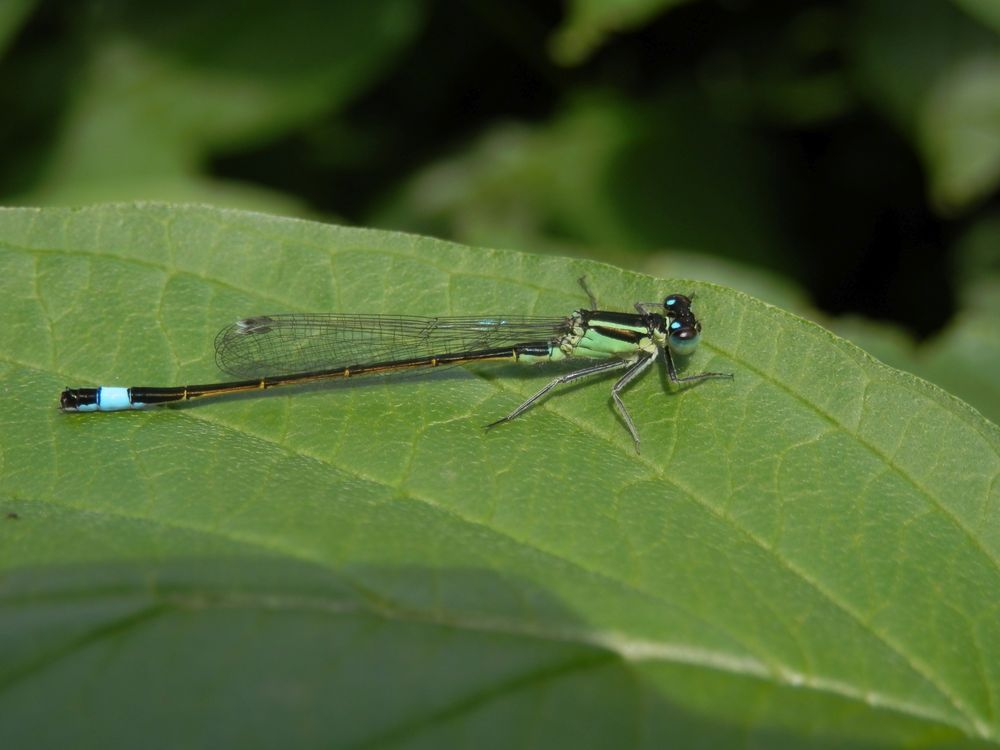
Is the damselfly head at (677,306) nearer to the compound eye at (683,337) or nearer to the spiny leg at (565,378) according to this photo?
the compound eye at (683,337)

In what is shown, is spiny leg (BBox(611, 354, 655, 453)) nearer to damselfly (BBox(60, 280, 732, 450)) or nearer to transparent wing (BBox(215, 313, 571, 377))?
damselfly (BBox(60, 280, 732, 450))

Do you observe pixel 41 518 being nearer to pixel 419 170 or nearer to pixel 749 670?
pixel 749 670

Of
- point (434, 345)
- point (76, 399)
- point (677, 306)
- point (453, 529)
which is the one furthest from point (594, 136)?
point (453, 529)

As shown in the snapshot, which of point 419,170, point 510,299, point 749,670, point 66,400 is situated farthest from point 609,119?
point 749,670

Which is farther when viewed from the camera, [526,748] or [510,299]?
[510,299]

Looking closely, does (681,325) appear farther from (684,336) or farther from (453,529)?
(453,529)

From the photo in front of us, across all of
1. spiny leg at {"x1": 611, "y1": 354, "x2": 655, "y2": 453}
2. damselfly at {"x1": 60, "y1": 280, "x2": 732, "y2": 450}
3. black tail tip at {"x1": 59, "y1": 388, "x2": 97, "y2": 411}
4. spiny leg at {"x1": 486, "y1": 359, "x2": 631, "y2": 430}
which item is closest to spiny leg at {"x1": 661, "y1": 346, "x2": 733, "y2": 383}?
damselfly at {"x1": 60, "y1": 280, "x2": 732, "y2": 450}
